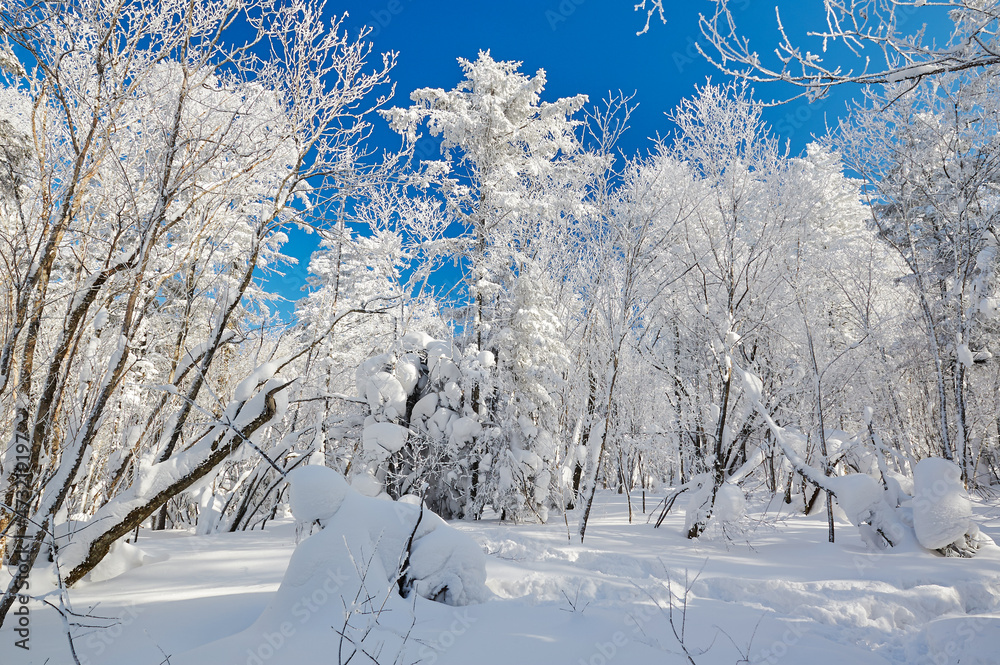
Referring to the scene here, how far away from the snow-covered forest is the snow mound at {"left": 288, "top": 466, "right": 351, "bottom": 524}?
3 centimetres

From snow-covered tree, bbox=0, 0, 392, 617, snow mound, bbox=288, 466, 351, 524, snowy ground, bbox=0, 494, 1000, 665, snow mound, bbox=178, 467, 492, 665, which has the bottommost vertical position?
snowy ground, bbox=0, 494, 1000, 665

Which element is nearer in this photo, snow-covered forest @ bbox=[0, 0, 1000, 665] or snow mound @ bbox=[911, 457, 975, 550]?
snow-covered forest @ bbox=[0, 0, 1000, 665]

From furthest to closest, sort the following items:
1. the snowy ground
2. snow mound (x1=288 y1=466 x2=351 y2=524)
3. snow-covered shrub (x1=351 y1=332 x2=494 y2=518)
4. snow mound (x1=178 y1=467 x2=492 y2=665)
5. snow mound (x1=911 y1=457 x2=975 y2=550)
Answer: snow-covered shrub (x1=351 y1=332 x2=494 y2=518), snow mound (x1=911 y1=457 x2=975 y2=550), snow mound (x1=288 y1=466 x2=351 y2=524), the snowy ground, snow mound (x1=178 y1=467 x2=492 y2=665)

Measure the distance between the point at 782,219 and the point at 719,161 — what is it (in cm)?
150

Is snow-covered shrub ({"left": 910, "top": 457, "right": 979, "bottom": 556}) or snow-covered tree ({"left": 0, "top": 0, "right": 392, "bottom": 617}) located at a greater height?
snow-covered tree ({"left": 0, "top": 0, "right": 392, "bottom": 617})

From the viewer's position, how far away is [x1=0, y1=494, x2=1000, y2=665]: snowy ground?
2.90 m

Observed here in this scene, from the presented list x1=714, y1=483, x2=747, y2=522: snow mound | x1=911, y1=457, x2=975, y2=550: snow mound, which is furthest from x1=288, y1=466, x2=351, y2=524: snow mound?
x1=911, y1=457, x2=975, y2=550: snow mound

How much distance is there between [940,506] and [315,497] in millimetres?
7186

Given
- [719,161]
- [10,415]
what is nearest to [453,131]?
[719,161]

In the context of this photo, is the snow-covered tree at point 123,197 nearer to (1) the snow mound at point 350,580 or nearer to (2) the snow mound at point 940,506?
(1) the snow mound at point 350,580

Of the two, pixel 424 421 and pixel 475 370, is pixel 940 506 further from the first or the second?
pixel 424 421

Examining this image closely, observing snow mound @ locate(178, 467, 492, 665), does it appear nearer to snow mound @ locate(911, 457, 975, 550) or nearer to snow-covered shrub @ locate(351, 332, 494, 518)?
snow-covered shrub @ locate(351, 332, 494, 518)

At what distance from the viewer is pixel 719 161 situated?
8.20 m

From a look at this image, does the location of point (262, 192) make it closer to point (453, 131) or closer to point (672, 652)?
point (672, 652)
